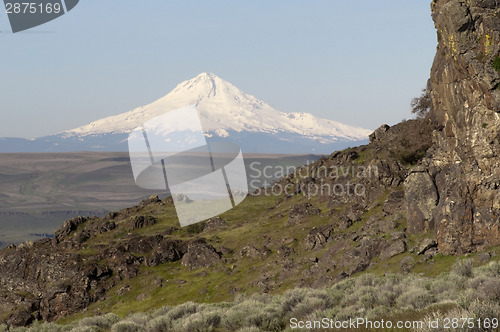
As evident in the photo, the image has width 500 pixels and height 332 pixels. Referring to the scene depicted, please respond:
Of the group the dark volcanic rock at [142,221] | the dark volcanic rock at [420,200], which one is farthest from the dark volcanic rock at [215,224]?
the dark volcanic rock at [420,200]

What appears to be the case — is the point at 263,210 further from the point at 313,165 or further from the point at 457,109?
the point at 457,109

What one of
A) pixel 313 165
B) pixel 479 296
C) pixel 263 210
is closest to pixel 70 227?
pixel 263 210

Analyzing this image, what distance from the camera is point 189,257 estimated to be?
375ft

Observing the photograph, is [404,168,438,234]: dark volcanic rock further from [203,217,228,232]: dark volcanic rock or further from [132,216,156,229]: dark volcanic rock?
[132,216,156,229]: dark volcanic rock

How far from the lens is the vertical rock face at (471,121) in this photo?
60281 mm

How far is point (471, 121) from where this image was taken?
6372 centimetres

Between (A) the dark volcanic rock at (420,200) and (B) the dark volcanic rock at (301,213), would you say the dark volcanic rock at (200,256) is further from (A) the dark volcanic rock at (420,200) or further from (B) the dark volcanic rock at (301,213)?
(A) the dark volcanic rock at (420,200)

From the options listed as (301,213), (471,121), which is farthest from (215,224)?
(471,121)

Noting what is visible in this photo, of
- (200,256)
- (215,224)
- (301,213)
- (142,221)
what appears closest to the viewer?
(200,256)

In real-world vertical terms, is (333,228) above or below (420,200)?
below

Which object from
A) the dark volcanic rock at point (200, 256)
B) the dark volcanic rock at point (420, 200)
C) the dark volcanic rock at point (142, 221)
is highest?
the dark volcanic rock at point (420, 200)

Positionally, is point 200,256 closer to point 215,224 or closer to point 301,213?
point 301,213

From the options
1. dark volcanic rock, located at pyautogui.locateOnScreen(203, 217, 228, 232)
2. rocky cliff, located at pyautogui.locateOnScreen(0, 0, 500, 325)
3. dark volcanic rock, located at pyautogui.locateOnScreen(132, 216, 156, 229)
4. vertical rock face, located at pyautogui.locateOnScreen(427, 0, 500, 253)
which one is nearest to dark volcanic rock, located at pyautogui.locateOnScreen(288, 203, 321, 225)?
rocky cliff, located at pyautogui.locateOnScreen(0, 0, 500, 325)

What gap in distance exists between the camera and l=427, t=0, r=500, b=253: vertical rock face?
198ft
